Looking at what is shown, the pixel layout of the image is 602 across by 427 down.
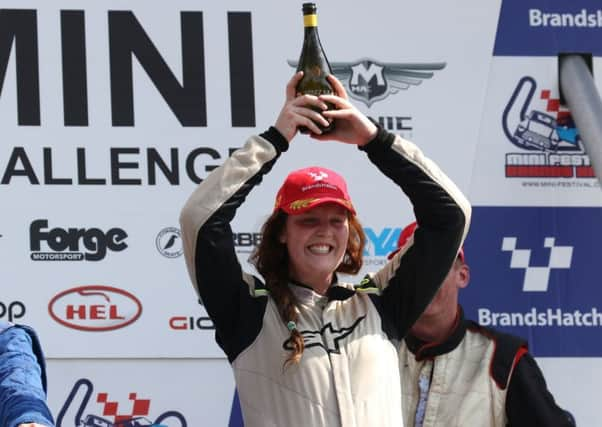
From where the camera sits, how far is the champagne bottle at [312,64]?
11.3 ft

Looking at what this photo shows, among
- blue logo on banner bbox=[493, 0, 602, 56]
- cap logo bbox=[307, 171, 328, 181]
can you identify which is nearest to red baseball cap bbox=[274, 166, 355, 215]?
cap logo bbox=[307, 171, 328, 181]

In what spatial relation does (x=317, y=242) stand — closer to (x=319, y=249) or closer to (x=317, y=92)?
(x=319, y=249)

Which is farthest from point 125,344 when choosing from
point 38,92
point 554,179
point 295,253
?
point 554,179

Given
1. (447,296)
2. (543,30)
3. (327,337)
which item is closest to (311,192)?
(327,337)

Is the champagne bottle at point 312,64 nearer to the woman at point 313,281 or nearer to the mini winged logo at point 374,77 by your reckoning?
the woman at point 313,281

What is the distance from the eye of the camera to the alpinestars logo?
325cm

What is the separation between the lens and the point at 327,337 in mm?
3273

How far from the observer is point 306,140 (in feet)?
14.8

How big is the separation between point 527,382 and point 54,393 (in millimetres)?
1350

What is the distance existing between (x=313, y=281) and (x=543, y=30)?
→ 1.69 meters

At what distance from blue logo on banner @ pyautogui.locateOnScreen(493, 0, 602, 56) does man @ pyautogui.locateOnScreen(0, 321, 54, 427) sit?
7.33ft

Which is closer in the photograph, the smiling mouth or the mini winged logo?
the smiling mouth

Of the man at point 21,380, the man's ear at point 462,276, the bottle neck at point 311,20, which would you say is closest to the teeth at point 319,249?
the bottle neck at point 311,20

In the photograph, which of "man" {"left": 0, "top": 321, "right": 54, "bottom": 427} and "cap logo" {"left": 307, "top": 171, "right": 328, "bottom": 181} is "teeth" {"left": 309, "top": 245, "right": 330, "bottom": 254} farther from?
"man" {"left": 0, "top": 321, "right": 54, "bottom": 427}
